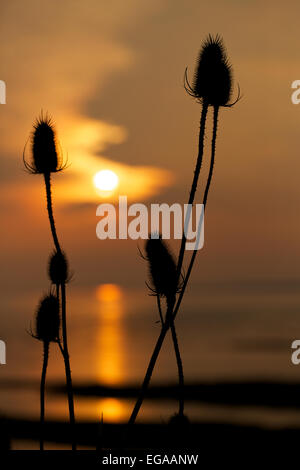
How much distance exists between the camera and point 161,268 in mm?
9859

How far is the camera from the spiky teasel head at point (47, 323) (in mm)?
10703

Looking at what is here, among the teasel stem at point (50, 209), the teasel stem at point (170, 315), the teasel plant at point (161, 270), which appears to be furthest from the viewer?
the teasel plant at point (161, 270)

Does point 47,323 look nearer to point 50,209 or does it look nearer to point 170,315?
point 50,209

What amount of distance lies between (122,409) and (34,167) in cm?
2672

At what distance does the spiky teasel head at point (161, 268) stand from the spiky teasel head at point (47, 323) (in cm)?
140

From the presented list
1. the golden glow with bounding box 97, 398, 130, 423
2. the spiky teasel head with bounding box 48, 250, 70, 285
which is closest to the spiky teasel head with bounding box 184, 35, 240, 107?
the spiky teasel head with bounding box 48, 250, 70, 285

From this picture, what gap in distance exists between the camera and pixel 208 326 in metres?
93.9

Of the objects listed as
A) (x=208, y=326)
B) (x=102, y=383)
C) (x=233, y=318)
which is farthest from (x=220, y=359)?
(x=233, y=318)

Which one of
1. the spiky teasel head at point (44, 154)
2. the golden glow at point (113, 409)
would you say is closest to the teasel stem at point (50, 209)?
the spiky teasel head at point (44, 154)

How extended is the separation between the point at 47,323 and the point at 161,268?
68.9 inches

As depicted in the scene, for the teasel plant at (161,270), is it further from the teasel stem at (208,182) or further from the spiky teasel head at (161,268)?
the teasel stem at (208,182)

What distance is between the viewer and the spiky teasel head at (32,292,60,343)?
35.1 feet

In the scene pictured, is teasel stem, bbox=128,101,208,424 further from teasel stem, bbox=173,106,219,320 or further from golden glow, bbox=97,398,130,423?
golden glow, bbox=97,398,130,423

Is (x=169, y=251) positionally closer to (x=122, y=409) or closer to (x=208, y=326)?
(x=122, y=409)
